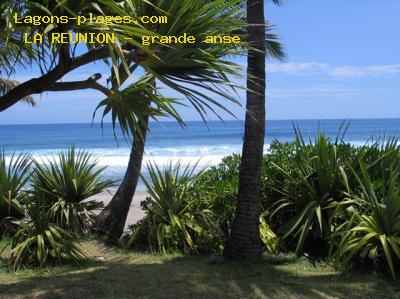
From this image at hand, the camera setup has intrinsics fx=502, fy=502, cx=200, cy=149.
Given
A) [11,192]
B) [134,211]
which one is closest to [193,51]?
[11,192]

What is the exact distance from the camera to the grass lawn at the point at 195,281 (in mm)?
5008

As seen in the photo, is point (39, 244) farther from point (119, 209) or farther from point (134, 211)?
point (134, 211)

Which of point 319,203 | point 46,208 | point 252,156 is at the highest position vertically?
point 252,156

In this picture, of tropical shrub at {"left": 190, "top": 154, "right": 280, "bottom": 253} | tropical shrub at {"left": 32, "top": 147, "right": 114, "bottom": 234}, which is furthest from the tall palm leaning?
tropical shrub at {"left": 32, "top": 147, "right": 114, "bottom": 234}

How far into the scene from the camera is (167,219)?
778 centimetres

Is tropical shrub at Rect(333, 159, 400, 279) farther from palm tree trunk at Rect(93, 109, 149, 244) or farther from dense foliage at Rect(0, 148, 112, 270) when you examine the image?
palm tree trunk at Rect(93, 109, 149, 244)

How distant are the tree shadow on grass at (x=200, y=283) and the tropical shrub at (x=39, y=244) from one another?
1.23ft

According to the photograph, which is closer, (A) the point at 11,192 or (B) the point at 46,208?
(A) the point at 11,192

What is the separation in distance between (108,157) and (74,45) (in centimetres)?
3194

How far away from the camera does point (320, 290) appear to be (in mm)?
5199

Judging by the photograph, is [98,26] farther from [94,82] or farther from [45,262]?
[45,262]

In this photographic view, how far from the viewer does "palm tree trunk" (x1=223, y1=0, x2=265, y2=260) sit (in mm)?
6340

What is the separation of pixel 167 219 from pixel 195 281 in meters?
2.43

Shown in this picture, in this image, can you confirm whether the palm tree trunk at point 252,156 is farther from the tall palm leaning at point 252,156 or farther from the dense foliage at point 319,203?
the dense foliage at point 319,203
